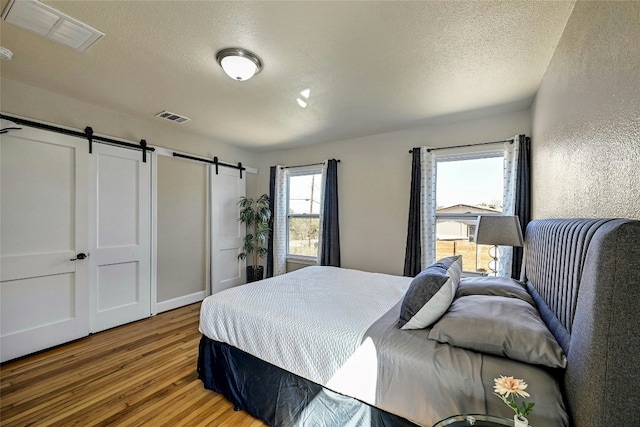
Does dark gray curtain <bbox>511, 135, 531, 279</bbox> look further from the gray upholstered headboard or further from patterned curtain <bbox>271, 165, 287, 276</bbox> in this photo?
patterned curtain <bbox>271, 165, 287, 276</bbox>

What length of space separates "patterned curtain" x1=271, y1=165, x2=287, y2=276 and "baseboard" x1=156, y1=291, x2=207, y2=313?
1.24 m

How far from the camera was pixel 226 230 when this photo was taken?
448 centimetres

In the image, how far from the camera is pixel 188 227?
3.96 metres

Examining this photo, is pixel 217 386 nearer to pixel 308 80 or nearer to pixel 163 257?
pixel 163 257

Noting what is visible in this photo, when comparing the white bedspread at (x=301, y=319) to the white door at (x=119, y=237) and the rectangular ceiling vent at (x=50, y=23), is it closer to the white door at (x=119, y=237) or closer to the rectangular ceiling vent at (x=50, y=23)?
the white door at (x=119, y=237)

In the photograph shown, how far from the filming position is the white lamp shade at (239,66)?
1971 mm

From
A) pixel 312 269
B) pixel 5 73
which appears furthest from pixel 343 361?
→ pixel 5 73

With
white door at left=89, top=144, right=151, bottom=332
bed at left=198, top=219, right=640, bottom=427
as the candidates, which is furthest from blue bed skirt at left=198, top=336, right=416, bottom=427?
white door at left=89, top=144, right=151, bottom=332

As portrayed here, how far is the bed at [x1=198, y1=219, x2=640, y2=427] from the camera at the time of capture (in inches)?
30.5

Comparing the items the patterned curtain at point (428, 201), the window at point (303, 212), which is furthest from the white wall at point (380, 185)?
the window at point (303, 212)

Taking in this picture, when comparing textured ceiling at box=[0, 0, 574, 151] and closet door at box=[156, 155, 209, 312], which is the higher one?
textured ceiling at box=[0, 0, 574, 151]

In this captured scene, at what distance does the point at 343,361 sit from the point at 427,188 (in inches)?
100

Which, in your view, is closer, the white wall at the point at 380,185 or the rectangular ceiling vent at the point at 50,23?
the rectangular ceiling vent at the point at 50,23

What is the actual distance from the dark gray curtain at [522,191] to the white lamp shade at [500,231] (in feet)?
1.67
